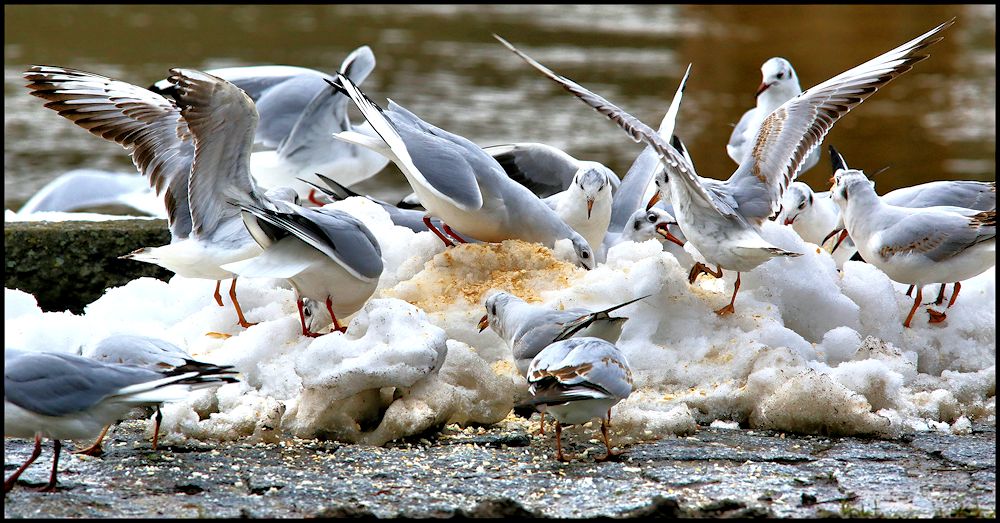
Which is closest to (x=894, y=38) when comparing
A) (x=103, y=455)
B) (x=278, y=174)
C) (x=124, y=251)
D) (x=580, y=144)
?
(x=580, y=144)

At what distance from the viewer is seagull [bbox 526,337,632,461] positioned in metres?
4.02

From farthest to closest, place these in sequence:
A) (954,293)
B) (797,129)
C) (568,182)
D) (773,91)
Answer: (773,91) → (568,182) → (797,129) → (954,293)

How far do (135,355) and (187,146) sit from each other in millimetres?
1516

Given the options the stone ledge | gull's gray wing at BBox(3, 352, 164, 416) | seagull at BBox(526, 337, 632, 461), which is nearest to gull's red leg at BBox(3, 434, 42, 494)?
gull's gray wing at BBox(3, 352, 164, 416)

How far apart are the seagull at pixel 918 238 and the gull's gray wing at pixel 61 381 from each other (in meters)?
3.16

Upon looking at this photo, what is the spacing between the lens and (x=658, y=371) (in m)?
4.93

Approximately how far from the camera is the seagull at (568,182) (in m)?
5.99

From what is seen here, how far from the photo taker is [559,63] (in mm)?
21125

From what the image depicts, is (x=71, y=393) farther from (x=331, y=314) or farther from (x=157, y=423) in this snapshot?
(x=331, y=314)

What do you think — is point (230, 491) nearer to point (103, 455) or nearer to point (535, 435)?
point (103, 455)

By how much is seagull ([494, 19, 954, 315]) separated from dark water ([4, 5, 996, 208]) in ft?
29.2

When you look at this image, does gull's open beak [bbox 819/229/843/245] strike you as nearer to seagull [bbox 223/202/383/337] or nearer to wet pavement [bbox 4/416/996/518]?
wet pavement [bbox 4/416/996/518]

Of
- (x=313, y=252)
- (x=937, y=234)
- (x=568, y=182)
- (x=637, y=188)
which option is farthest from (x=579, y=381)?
(x=568, y=182)

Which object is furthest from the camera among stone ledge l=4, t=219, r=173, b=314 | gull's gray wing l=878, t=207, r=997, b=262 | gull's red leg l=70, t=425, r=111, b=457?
stone ledge l=4, t=219, r=173, b=314
